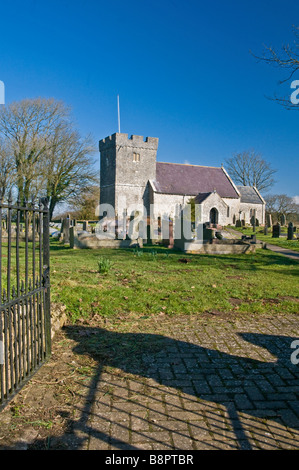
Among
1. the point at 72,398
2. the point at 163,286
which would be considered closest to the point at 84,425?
the point at 72,398

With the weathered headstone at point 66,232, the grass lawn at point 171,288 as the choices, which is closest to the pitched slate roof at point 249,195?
the weathered headstone at point 66,232

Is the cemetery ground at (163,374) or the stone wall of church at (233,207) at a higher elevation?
the stone wall of church at (233,207)

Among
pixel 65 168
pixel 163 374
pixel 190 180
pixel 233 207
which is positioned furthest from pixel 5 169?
pixel 163 374

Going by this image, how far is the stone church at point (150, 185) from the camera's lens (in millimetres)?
45844

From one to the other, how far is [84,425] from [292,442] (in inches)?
67.2

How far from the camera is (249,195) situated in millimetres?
49469

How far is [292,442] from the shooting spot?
270cm

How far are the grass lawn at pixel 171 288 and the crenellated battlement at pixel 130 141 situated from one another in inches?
1485

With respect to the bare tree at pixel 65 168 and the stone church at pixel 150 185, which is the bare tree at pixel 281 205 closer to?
the stone church at pixel 150 185

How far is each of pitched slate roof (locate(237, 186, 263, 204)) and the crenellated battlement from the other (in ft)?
47.0

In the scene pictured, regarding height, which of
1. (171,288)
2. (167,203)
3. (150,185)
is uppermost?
(150,185)

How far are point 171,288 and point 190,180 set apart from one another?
4212 centimetres

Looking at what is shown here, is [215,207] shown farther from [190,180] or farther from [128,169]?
[128,169]

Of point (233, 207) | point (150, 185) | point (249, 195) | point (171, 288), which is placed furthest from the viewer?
point (249, 195)
